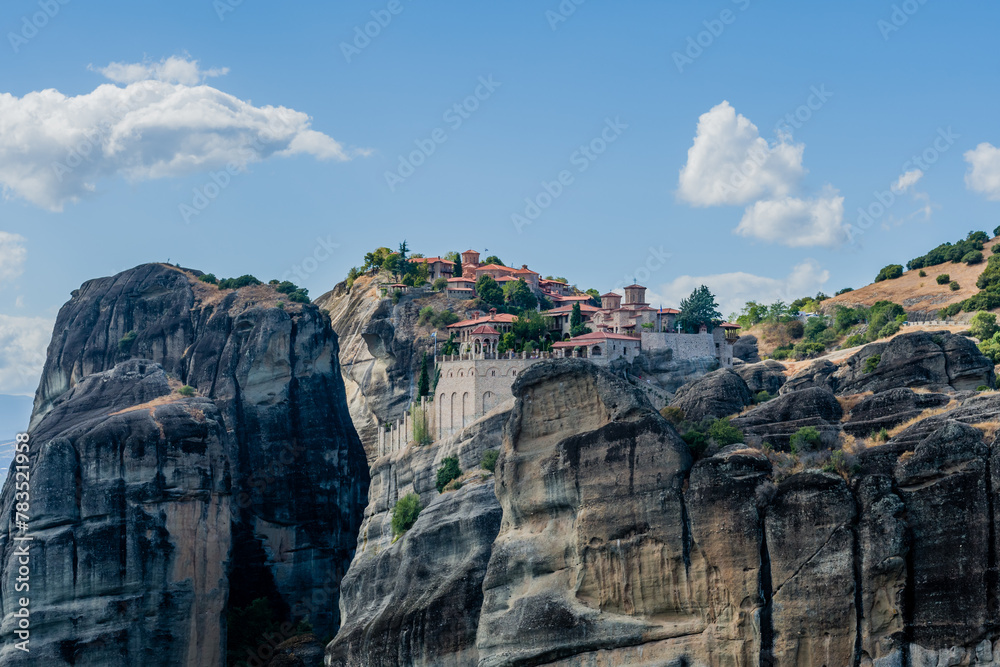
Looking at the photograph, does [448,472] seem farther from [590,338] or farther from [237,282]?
[237,282]

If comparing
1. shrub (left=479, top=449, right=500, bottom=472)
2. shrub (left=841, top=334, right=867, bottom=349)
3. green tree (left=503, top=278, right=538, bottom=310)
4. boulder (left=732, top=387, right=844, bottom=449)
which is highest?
green tree (left=503, top=278, right=538, bottom=310)

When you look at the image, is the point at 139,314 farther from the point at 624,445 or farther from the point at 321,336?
the point at 624,445

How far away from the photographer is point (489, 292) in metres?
118

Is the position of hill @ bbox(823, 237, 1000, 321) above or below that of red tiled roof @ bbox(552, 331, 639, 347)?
above

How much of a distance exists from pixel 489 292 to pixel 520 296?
3172mm

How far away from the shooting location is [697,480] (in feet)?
226

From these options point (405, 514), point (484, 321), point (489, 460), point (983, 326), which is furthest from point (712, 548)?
point (983, 326)

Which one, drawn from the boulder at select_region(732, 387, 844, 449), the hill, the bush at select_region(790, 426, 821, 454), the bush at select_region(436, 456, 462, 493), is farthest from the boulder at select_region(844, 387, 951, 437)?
the hill

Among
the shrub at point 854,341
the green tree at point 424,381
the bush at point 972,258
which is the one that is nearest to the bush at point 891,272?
the bush at point 972,258

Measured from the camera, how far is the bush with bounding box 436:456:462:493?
92188mm

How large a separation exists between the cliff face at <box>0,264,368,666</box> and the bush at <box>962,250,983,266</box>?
204 feet

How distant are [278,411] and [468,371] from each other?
82.0 feet

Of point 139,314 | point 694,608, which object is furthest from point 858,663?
point 139,314

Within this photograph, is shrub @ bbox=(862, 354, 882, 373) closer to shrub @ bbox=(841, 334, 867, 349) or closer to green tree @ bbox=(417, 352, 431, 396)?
green tree @ bbox=(417, 352, 431, 396)
